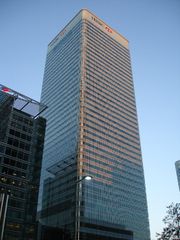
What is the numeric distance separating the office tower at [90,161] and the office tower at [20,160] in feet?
138

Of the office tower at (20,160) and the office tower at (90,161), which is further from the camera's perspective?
the office tower at (90,161)

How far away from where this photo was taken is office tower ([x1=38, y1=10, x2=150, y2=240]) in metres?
139

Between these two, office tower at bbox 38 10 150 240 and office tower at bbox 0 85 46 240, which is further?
office tower at bbox 38 10 150 240

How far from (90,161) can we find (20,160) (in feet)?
213

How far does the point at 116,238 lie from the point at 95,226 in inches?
655

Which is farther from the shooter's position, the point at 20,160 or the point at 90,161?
the point at 90,161

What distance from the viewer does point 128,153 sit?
184 meters

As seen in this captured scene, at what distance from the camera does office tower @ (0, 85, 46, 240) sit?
8166cm

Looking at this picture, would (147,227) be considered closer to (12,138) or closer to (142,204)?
(142,204)

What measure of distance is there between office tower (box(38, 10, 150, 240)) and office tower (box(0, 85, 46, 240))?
Answer: 138ft

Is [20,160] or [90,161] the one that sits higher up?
[90,161]

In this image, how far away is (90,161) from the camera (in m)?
150

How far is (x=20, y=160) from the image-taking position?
90.1m

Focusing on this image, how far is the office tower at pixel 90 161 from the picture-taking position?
455 feet
